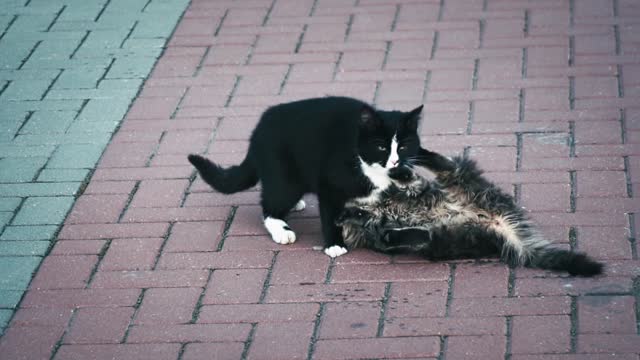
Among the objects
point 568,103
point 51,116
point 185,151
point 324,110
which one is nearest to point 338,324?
point 324,110

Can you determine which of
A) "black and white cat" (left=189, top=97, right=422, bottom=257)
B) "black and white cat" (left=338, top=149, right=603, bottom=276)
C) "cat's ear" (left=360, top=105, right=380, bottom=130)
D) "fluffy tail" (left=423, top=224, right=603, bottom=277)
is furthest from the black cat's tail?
"fluffy tail" (left=423, top=224, right=603, bottom=277)

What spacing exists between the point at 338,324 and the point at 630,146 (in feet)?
6.29

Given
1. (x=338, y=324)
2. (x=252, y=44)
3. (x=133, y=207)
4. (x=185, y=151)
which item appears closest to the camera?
(x=338, y=324)

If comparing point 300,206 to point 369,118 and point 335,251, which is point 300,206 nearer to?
point 335,251

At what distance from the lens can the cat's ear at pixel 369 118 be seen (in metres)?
4.22

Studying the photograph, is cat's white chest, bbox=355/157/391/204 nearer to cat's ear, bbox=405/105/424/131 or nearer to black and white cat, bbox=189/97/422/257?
black and white cat, bbox=189/97/422/257

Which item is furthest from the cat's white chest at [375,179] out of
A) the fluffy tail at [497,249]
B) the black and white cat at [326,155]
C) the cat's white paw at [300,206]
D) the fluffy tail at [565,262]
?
the fluffy tail at [565,262]

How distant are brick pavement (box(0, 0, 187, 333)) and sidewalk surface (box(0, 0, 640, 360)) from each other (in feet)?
0.05

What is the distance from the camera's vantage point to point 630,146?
16.7ft

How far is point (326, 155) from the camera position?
174 inches

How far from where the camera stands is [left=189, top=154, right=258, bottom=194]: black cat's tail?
4711mm

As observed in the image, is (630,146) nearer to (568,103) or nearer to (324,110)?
(568,103)

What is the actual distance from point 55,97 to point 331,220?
2426 mm

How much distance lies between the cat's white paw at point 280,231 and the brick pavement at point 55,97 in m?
0.99
